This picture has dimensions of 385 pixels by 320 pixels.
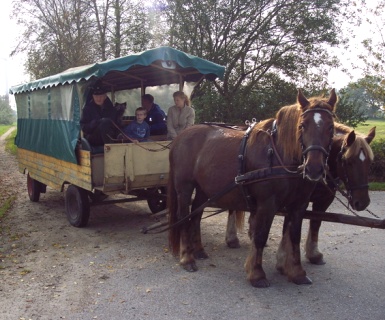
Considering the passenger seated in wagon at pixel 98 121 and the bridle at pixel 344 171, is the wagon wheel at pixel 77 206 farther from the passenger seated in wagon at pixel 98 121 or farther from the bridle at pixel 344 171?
the bridle at pixel 344 171

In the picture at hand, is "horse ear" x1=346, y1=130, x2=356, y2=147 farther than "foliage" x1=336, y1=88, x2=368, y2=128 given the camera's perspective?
No

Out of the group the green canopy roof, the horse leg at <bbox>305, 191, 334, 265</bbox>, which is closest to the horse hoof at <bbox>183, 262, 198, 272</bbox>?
the horse leg at <bbox>305, 191, 334, 265</bbox>

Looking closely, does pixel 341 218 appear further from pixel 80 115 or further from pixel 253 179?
pixel 80 115

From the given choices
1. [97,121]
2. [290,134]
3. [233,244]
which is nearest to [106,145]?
[97,121]

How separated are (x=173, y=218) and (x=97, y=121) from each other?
2.08 meters

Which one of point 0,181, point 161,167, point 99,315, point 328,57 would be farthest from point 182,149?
point 328,57

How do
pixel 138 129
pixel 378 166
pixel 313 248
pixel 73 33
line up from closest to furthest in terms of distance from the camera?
pixel 313 248 → pixel 138 129 → pixel 378 166 → pixel 73 33

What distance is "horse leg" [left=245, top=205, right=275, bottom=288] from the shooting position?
4.16 meters

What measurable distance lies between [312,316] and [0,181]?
35.6ft

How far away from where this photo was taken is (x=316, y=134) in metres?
3.63

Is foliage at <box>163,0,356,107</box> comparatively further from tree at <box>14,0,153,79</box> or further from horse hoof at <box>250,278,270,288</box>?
horse hoof at <box>250,278,270,288</box>

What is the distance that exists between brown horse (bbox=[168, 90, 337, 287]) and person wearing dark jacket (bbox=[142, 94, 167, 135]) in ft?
7.39

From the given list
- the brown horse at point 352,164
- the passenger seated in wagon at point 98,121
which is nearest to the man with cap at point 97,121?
the passenger seated in wagon at point 98,121

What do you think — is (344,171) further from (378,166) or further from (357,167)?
(378,166)
